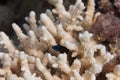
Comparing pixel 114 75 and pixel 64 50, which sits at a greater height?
pixel 64 50

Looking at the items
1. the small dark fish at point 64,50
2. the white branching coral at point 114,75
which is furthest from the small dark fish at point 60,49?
the white branching coral at point 114,75

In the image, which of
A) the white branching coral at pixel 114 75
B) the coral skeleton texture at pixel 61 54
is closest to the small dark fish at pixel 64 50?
the coral skeleton texture at pixel 61 54

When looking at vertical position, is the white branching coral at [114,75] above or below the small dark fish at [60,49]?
below

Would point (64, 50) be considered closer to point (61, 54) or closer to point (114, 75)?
point (61, 54)

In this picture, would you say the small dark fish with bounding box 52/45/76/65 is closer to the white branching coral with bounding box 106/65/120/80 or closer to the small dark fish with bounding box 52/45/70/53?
the small dark fish with bounding box 52/45/70/53

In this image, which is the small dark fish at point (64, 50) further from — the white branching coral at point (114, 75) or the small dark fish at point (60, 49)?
the white branching coral at point (114, 75)

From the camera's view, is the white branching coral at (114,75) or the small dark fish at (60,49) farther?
the small dark fish at (60,49)

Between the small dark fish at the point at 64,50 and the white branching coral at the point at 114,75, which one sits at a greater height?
the small dark fish at the point at 64,50

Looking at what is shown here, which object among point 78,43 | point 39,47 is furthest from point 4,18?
point 78,43

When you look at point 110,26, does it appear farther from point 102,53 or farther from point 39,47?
point 39,47

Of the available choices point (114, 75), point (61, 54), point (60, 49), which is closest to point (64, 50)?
point (60, 49)
